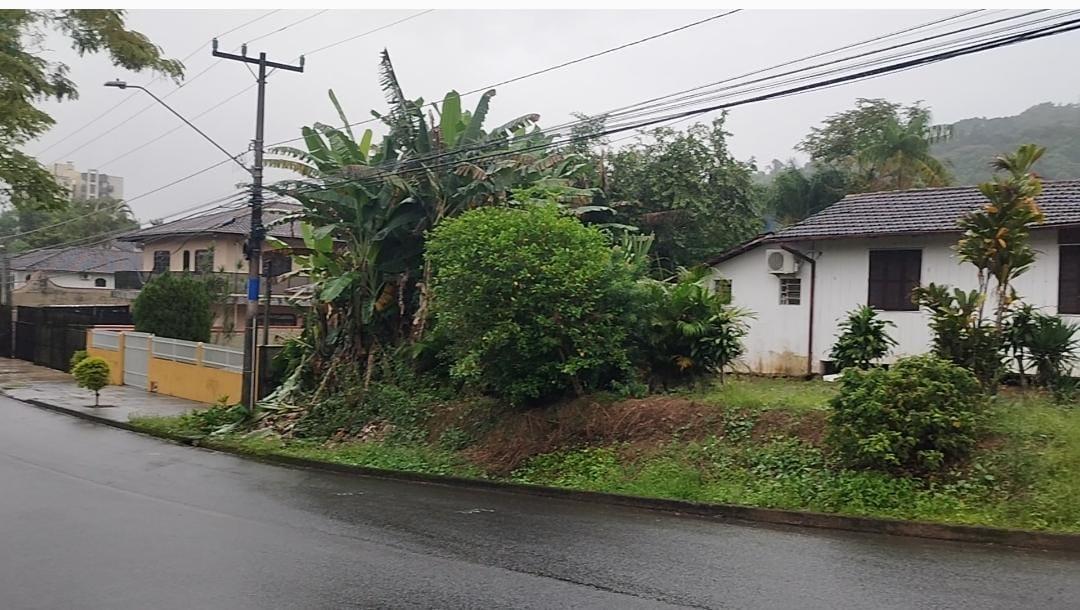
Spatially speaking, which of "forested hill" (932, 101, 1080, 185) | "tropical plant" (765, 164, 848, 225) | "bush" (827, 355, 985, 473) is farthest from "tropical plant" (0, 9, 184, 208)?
"forested hill" (932, 101, 1080, 185)

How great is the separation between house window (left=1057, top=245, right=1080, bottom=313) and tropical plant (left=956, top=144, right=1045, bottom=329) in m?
4.59

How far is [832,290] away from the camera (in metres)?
19.1

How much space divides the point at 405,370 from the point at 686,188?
13175 millimetres

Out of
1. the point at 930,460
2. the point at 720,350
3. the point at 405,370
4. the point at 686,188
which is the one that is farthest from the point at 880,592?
the point at 686,188

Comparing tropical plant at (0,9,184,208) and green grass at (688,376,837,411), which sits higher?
tropical plant at (0,9,184,208)

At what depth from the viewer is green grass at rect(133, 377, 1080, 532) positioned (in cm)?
943

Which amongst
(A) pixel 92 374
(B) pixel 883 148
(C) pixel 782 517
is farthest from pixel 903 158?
(A) pixel 92 374

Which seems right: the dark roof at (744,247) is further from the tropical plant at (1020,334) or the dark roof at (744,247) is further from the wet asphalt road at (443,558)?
the wet asphalt road at (443,558)

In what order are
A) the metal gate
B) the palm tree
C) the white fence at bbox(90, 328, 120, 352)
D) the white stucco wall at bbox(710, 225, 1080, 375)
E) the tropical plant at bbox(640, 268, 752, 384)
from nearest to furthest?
1. the tropical plant at bbox(640, 268, 752, 384)
2. the white stucco wall at bbox(710, 225, 1080, 375)
3. the metal gate
4. the white fence at bbox(90, 328, 120, 352)
5. the palm tree

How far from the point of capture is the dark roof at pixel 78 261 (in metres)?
57.6

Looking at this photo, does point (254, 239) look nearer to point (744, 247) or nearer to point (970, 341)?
point (744, 247)

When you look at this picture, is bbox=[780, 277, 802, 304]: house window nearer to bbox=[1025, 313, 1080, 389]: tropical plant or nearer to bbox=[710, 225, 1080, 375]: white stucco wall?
bbox=[710, 225, 1080, 375]: white stucco wall

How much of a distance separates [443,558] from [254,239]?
12527 mm

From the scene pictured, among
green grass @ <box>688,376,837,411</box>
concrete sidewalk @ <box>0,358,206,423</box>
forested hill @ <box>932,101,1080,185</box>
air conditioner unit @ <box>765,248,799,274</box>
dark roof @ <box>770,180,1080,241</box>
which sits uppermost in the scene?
forested hill @ <box>932,101,1080,185</box>
